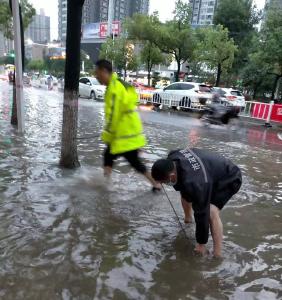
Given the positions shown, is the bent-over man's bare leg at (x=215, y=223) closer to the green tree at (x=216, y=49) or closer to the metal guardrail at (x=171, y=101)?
the metal guardrail at (x=171, y=101)

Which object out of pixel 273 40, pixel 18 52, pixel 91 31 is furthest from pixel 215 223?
pixel 91 31

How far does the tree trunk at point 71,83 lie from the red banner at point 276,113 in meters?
11.8

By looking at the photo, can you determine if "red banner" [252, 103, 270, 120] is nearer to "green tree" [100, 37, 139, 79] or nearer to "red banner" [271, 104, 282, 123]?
"red banner" [271, 104, 282, 123]

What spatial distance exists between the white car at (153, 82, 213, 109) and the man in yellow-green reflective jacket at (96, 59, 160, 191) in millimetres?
14611

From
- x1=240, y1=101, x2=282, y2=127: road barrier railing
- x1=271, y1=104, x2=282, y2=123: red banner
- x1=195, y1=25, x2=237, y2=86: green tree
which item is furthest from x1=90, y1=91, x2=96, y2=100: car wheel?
x1=271, y1=104, x2=282, y2=123: red banner

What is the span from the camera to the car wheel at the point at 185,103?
67.2ft

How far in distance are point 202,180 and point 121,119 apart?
2.06m

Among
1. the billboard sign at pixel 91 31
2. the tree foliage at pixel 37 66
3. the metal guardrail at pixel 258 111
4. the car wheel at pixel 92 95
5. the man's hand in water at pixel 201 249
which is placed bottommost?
the tree foliage at pixel 37 66

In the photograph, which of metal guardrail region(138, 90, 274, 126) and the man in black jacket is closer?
the man in black jacket

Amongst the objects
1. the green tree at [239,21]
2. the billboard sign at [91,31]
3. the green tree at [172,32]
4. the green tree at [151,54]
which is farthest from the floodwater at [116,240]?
the billboard sign at [91,31]

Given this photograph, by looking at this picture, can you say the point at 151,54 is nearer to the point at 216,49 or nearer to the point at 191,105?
the point at 216,49

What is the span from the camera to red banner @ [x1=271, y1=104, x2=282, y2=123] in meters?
16.2

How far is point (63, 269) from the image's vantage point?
11.4 feet

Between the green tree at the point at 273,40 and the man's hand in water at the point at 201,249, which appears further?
the green tree at the point at 273,40
